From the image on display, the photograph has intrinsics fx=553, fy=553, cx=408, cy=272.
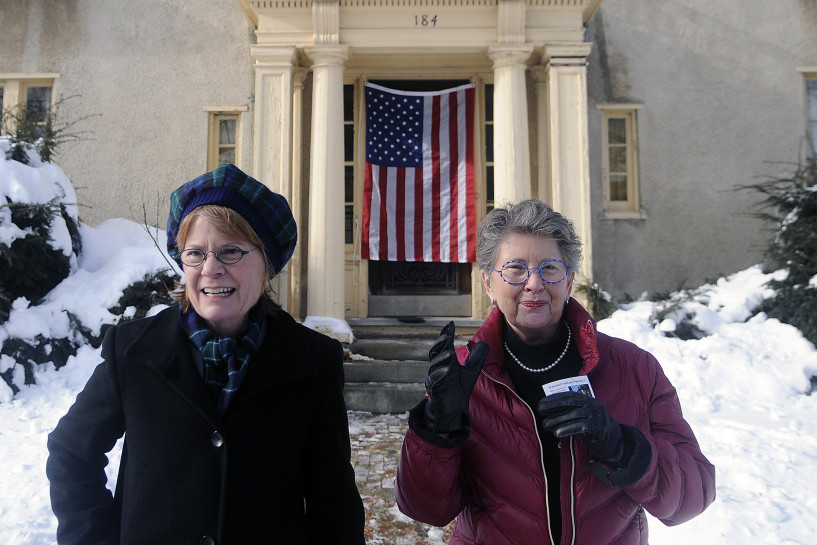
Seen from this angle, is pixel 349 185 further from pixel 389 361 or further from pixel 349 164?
pixel 389 361

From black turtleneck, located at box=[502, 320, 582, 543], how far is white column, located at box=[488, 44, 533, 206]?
527 cm

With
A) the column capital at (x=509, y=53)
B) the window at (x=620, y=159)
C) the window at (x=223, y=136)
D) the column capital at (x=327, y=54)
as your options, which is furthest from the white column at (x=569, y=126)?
the window at (x=223, y=136)

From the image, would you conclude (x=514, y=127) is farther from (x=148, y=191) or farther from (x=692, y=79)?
(x=148, y=191)

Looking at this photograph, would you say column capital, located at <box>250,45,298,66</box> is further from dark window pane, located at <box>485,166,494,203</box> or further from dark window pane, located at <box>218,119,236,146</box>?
dark window pane, located at <box>485,166,494,203</box>

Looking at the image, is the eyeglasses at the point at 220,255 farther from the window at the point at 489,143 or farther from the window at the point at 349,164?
the window at the point at 489,143

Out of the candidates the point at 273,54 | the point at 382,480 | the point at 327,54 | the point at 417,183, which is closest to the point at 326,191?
the point at 417,183

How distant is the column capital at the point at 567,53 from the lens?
7.07 meters

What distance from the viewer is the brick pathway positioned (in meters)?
3.24

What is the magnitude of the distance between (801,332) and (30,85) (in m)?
11.4

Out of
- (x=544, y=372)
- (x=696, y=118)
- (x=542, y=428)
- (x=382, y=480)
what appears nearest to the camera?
(x=542, y=428)

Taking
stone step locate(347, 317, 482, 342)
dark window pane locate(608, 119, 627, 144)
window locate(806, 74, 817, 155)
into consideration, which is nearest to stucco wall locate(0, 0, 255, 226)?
stone step locate(347, 317, 482, 342)

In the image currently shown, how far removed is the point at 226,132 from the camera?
29.3 feet

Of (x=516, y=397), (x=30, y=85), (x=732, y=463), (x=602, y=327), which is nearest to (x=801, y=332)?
(x=602, y=327)

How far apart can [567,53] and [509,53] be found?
773mm
